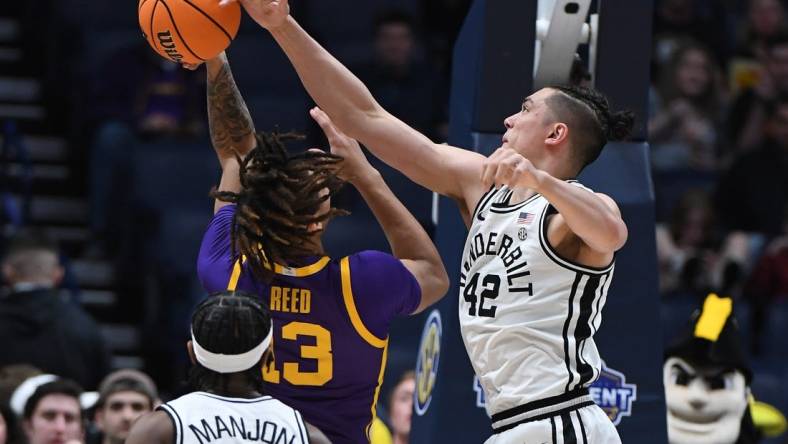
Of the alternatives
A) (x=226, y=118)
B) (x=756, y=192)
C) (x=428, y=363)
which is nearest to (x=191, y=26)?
(x=226, y=118)

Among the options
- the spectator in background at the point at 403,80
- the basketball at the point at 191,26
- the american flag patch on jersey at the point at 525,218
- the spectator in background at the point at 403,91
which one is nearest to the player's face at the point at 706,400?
the american flag patch on jersey at the point at 525,218

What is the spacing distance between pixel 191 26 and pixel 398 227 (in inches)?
40.1

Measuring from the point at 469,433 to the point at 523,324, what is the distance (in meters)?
1.43

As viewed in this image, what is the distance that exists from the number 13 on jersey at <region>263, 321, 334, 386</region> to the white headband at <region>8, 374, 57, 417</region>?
118 inches

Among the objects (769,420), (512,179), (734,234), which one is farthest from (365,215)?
(512,179)

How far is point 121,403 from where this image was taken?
796 cm

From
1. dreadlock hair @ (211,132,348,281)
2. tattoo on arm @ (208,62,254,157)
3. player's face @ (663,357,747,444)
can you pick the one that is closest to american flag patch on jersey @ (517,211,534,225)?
dreadlock hair @ (211,132,348,281)

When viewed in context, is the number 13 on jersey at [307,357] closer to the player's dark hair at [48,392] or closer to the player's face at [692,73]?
the player's dark hair at [48,392]

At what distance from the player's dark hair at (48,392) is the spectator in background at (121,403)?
0.61ft

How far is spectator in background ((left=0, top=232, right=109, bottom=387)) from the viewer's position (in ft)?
30.1

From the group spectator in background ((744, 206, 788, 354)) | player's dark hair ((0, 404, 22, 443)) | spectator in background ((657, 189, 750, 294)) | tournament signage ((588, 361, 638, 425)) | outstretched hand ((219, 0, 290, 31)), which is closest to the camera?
outstretched hand ((219, 0, 290, 31))

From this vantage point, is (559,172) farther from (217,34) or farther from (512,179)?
(217,34)

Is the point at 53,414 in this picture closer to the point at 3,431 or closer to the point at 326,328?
the point at 3,431

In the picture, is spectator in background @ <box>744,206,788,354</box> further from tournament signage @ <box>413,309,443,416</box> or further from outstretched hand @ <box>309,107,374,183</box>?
outstretched hand @ <box>309,107,374,183</box>
